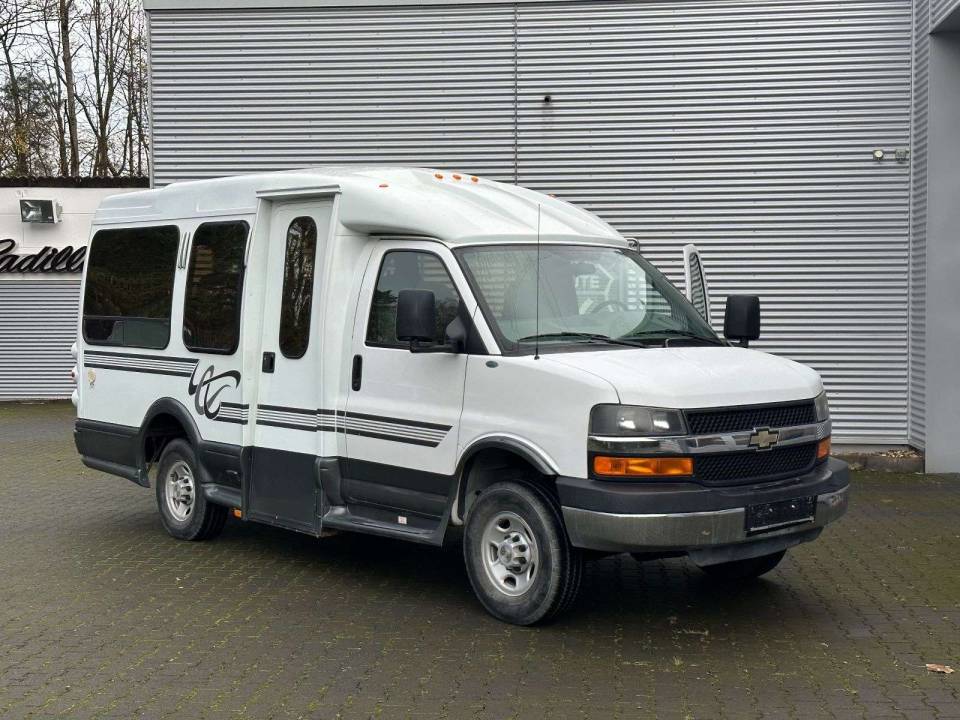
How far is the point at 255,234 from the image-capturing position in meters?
8.42

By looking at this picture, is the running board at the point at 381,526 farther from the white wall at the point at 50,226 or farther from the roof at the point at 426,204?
the white wall at the point at 50,226

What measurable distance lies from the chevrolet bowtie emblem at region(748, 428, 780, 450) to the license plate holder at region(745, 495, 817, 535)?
0.30 meters

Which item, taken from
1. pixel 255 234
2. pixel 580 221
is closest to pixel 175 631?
pixel 255 234

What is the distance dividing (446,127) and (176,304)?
5410 mm

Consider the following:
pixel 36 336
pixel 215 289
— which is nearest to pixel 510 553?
pixel 215 289

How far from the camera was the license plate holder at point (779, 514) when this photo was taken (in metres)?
6.38

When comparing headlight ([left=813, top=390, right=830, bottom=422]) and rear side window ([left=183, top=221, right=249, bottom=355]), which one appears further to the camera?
Answer: rear side window ([left=183, top=221, right=249, bottom=355])

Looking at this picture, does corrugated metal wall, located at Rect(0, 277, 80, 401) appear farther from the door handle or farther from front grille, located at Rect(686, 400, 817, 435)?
front grille, located at Rect(686, 400, 817, 435)

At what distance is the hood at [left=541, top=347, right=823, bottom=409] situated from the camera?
245 inches

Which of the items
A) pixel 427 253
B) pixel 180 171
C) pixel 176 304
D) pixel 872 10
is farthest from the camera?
pixel 180 171

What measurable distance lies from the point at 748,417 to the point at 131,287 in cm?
526

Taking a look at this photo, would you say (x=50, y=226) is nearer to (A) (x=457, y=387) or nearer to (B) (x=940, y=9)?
(B) (x=940, y=9)

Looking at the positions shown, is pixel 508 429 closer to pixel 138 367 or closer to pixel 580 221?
pixel 580 221

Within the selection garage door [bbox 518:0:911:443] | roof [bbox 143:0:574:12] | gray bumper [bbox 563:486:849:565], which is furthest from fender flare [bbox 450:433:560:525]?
roof [bbox 143:0:574:12]
